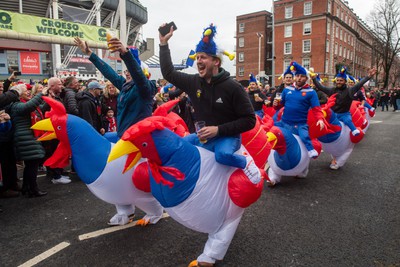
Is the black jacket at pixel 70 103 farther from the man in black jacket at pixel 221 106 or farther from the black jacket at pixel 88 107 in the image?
the man in black jacket at pixel 221 106

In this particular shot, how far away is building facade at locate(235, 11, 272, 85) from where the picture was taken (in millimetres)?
50531

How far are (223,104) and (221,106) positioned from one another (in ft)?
0.09

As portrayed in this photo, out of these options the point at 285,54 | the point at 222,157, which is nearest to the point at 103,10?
the point at 222,157

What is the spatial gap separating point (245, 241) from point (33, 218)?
3.02 metres

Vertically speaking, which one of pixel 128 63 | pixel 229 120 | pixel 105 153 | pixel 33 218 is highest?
pixel 128 63

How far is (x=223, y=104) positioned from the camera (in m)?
2.58

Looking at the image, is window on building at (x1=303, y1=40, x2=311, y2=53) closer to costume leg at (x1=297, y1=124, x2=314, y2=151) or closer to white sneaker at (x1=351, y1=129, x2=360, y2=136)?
white sneaker at (x1=351, y1=129, x2=360, y2=136)

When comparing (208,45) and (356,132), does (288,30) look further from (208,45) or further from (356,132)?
(208,45)

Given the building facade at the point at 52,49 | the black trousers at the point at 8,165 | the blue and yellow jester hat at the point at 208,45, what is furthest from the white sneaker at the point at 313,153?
the building facade at the point at 52,49

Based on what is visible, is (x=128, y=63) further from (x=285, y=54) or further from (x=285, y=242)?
(x=285, y=54)

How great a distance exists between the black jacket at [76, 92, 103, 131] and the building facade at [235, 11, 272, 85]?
1797 inches

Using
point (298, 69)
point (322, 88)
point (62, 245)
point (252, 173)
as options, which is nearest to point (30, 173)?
point (62, 245)

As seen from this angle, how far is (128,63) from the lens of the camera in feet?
9.36

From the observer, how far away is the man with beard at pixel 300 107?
495 cm
